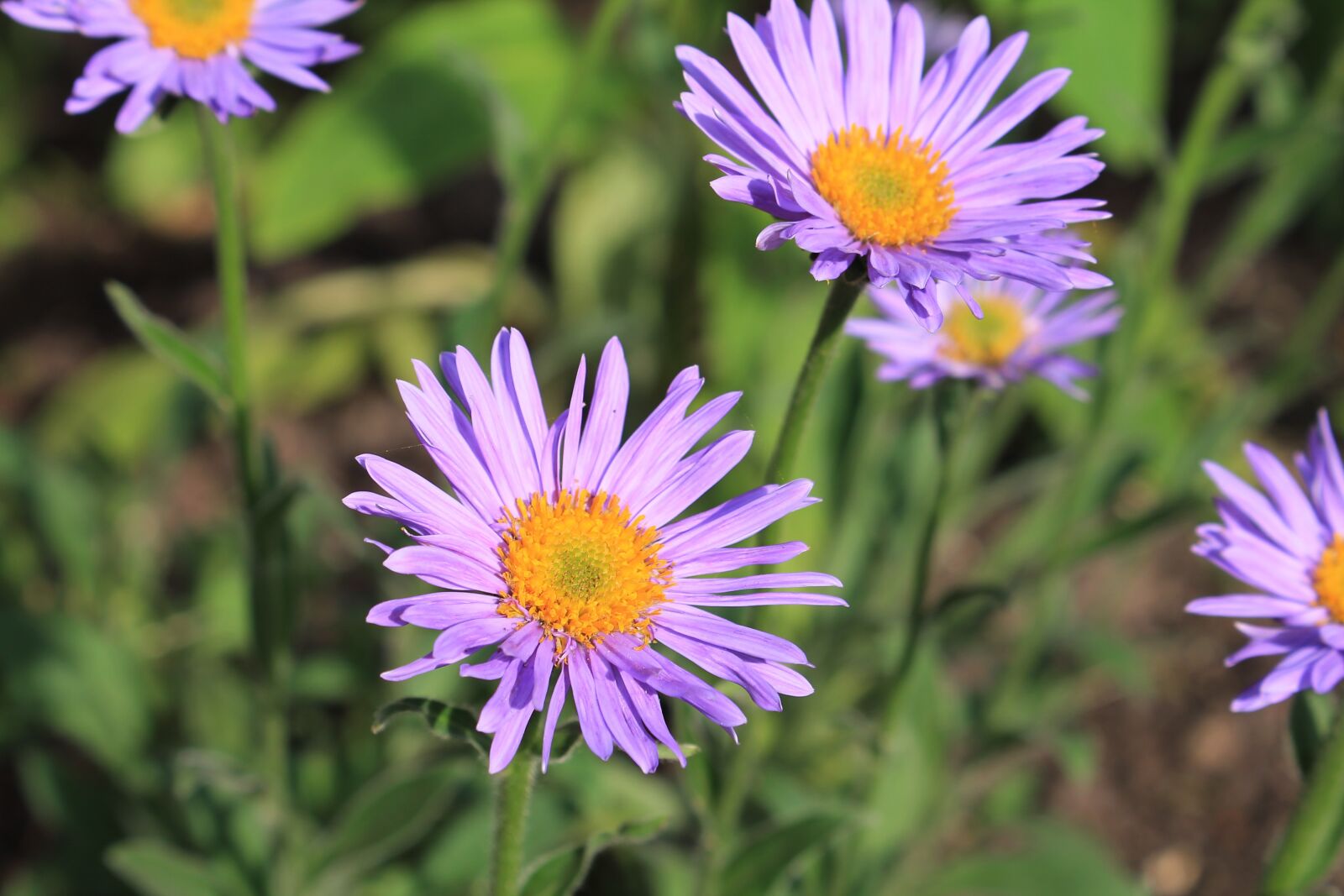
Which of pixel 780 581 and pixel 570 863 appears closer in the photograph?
pixel 780 581

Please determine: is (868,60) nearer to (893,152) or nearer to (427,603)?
(893,152)

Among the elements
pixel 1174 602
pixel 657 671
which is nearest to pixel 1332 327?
pixel 1174 602

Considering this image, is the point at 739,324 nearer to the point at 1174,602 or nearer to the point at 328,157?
the point at 328,157

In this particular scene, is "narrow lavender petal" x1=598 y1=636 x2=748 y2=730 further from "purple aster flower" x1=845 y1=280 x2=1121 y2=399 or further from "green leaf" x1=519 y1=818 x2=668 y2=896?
"purple aster flower" x1=845 y1=280 x2=1121 y2=399

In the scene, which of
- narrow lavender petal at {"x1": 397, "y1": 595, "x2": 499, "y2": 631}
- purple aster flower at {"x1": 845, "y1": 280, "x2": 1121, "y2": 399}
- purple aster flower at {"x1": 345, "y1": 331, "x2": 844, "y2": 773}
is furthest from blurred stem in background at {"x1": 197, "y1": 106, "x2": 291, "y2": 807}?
purple aster flower at {"x1": 845, "y1": 280, "x2": 1121, "y2": 399}

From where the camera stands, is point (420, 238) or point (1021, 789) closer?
point (1021, 789)

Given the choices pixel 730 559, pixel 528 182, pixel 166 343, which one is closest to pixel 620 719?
pixel 730 559

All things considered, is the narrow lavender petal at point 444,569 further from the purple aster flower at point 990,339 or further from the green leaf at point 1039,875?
the green leaf at point 1039,875
